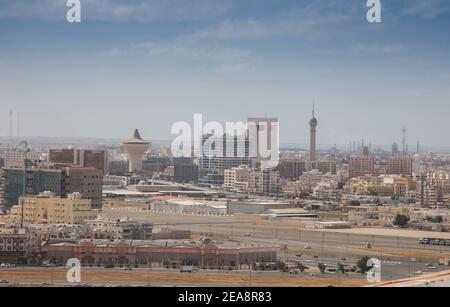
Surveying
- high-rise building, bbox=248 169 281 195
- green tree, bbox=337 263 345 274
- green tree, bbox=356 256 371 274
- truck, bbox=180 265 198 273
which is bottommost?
green tree, bbox=337 263 345 274

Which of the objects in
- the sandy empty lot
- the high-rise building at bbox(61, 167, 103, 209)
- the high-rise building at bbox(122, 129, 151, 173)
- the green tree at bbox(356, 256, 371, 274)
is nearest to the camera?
the sandy empty lot

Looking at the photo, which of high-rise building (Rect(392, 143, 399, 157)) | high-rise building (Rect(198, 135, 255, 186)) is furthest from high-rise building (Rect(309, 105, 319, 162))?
high-rise building (Rect(392, 143, 399, 157))

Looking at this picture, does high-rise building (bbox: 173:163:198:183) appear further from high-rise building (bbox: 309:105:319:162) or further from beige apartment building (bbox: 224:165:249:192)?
high-rise building (bbox: 309:105:319:162)

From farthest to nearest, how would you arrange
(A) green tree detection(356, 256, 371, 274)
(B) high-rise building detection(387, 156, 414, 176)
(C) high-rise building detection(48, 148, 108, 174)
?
(B) high-rise building detection(387, 156, 414, 176) < (C) high-rise building detection(48, 148, 108, 174) < (A) green tree detection(356, 256, 371, 274)

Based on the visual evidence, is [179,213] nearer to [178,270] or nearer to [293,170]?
[293,170]

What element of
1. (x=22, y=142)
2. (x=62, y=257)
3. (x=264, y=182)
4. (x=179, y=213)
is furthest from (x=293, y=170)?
(x=62, y=257)

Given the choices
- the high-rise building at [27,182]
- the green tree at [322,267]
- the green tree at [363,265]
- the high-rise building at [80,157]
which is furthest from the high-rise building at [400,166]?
the green tree at [322,267]

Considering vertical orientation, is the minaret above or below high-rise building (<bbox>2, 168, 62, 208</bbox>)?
above
